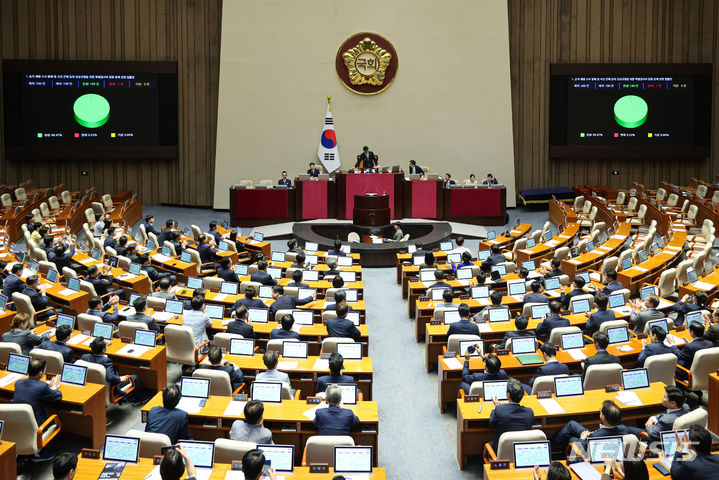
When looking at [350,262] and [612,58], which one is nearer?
[350,262]

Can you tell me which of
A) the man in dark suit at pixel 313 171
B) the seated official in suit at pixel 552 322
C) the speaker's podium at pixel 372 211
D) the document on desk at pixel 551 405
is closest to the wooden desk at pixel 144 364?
the document on desk at pixel 551 405

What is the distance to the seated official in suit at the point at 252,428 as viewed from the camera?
20.7 feet

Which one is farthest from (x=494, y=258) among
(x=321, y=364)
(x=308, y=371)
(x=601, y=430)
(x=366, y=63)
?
(x=366, y=63)

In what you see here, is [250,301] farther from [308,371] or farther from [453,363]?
[453,363]

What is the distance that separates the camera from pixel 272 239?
64.4 ft

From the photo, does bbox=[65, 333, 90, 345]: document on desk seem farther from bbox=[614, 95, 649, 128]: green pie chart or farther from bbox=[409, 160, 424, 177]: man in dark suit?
bbox=[614, 95, 649, 128]: green pie chart

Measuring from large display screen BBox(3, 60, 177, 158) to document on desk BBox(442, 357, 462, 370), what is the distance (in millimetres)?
17983

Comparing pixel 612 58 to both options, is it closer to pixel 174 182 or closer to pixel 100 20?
pixel 174 182

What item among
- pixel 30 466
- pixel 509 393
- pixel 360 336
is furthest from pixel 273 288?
pixel 509 393

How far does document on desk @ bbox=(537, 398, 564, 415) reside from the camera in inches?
274

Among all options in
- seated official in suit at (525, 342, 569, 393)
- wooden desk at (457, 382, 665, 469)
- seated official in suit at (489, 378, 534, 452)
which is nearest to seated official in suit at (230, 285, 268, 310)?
wooden desk at (457, 382, 665, 469)

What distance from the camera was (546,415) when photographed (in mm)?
6887

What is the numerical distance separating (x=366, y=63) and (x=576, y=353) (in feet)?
54.5

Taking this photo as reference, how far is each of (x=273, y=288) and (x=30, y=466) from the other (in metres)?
4.70
